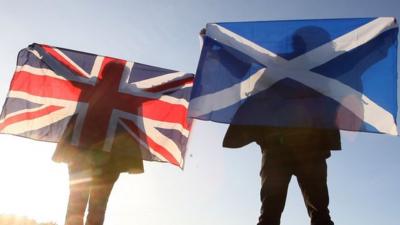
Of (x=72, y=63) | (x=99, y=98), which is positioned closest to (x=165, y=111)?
(x=99, y=98)

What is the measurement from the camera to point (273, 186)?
4.35 m

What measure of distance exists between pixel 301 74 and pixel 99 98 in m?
2.65

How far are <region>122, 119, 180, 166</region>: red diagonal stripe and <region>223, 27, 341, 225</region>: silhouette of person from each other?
1.86m

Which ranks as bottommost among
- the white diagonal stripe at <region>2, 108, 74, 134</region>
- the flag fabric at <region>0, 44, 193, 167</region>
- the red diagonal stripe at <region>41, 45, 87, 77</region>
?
the white diagonal stripe at <region>2, 108, 74, 134</region>

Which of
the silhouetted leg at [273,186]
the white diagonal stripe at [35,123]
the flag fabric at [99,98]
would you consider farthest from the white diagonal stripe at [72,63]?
the silhouetted leg at [273,186]

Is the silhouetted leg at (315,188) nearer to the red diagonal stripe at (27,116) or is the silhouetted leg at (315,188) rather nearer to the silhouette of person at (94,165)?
the silhouette of person at (94,165)

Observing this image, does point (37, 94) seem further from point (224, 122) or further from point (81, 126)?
point (224, 122)

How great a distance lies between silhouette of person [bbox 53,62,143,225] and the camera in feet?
17.2

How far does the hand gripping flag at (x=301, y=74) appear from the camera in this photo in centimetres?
513

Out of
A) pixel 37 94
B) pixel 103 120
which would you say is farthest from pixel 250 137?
pixel 37 94

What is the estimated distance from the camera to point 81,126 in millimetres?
6125

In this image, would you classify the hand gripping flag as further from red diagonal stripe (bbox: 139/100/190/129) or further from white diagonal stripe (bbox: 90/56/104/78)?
white diagonal stripe (bbox: 90/56/104/78)

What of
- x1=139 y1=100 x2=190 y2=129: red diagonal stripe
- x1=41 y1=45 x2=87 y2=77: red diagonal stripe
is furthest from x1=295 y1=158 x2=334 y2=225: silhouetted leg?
x1=41 y1=45 x2=87 y2=77: red diagonal stripe

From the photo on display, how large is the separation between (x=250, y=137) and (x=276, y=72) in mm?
1122
